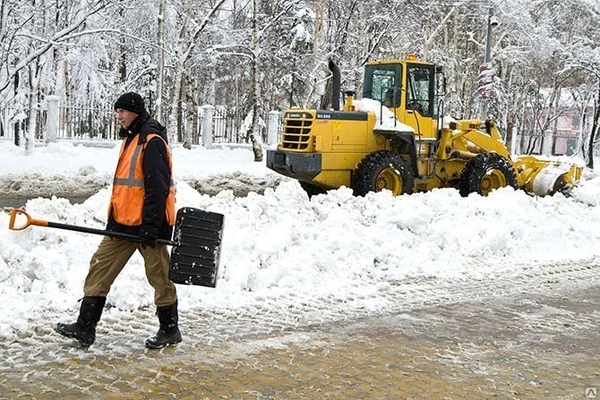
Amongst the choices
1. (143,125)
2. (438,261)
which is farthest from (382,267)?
(143,125)

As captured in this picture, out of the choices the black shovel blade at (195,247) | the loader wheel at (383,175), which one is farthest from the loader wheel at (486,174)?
the black shovel blade at (195,247)

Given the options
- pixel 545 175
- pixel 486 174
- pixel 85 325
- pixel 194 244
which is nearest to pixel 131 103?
pixel 194 244

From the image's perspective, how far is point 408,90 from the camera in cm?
1422

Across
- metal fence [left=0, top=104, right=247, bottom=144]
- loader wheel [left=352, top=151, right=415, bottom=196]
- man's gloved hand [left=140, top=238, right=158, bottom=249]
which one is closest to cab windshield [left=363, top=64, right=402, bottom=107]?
loader wheel [left=352, top=151, right=415, bottom=196]

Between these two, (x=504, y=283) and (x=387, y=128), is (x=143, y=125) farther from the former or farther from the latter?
(x=387, y=128)

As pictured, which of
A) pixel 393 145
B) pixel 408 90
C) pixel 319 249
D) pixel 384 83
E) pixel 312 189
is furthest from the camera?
pixel 312 189

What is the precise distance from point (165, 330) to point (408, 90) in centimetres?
981

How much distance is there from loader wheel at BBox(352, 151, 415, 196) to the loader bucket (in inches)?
136

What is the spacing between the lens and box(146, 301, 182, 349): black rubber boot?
5383 mm

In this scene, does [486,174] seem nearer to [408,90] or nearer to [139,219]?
[408,90]

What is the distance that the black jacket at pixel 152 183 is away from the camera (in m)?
5.13

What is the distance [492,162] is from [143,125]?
10903mm

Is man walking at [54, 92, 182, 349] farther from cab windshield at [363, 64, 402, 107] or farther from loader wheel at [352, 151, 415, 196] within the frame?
cab windshield at [363, 64, 402, 107]

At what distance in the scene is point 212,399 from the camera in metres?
4.48
